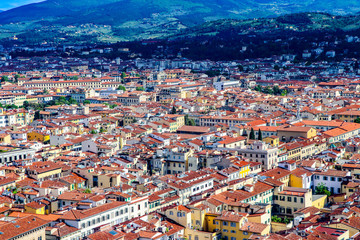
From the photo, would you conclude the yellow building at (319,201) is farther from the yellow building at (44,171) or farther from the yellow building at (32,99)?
the yellow building at (32,99)

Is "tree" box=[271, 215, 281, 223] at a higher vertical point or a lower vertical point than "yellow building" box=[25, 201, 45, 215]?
lower

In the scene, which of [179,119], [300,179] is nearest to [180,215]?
[300,179]

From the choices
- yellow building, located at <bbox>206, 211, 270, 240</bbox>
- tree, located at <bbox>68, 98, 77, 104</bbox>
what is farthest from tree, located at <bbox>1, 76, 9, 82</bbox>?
yellow building, located at <bbox>206, 211, 270, 240</bbox>

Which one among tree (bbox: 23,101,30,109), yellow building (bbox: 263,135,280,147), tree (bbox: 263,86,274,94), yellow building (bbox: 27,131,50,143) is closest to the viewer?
yellow building (bbox: 263,135,280,147)

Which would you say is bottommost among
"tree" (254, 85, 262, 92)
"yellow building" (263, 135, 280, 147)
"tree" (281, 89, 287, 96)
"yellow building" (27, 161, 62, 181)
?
"yellow building" (27, 161, 62, 181)

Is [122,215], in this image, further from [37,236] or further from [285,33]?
[285,33]

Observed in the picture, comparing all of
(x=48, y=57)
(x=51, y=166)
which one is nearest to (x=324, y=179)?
(x=51, y=166)

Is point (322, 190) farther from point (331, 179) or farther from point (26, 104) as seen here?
point (26, 104)

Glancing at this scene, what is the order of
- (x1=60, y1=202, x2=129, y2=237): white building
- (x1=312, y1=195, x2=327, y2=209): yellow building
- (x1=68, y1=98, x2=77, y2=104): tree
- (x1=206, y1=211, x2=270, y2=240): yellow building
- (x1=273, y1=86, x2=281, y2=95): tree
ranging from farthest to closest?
1. (x1=273, y1=86, x2=281, y2=95): tree
2. (x1=68, y1=98, x2=77, y2=104): tree
3. (x1=312, y1=195, x2=327, y2=209): yellow building
4. (x1=60, y1=202, x2=129, y2=237): white building
5. (x1=206, y1=211, x2=270, y2=240): yellow building

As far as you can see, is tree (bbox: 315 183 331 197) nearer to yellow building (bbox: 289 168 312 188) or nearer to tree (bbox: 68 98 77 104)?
yellow building (bbox: 289 168 312 188)

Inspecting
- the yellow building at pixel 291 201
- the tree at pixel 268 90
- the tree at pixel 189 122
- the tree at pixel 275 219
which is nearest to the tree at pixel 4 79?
the tree at pixel 268 90
